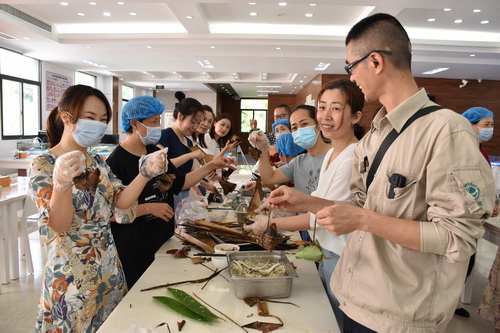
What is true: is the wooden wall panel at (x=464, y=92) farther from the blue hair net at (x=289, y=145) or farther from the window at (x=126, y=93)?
the window at (x=126, y=93)

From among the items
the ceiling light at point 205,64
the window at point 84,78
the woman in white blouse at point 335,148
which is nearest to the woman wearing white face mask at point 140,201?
the woman in white blouse at point 335,148

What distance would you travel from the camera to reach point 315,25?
696 centimetres

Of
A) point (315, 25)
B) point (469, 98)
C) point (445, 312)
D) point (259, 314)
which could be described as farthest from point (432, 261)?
point (469, 98)

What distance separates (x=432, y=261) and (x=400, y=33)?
0.70m

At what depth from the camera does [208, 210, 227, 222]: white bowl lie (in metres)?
2.38

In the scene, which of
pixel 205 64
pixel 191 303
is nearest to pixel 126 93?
pixel 205 64

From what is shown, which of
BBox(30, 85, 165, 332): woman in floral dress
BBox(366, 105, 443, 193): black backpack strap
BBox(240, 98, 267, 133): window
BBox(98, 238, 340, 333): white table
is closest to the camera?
BBox(366, 105, 443, 193): black backpack strap

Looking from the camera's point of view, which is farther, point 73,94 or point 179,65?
point 179,65

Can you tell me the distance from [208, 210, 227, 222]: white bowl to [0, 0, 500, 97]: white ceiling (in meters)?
3.79

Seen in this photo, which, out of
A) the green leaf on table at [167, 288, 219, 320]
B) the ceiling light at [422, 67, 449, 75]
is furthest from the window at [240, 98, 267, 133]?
the green leaf on table at [167, 288, 219, 320]

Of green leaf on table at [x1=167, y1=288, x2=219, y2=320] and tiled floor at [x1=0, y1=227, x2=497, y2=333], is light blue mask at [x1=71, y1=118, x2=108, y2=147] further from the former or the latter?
tiled floor at [x1=0, y1=227, x2=497, y2=333]

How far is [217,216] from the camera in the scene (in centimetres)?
243

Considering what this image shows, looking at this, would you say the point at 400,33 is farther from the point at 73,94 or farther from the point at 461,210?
the point at 73,94

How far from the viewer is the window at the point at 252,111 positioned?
808 inches
